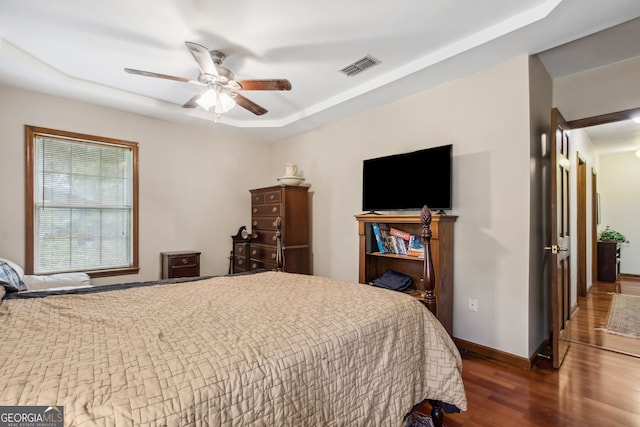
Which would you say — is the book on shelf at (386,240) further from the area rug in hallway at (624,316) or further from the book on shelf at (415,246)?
the area rug in hallway at (624,316)

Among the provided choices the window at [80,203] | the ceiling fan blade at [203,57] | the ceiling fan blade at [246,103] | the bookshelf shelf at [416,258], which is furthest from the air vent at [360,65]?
the window at [80,203]

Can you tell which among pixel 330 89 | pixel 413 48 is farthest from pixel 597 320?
pixel 330 89

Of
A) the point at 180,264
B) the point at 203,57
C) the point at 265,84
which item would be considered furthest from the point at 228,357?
the point at 180,264

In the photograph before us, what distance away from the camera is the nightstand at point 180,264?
3656 millimetres

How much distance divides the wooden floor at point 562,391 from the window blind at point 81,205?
3794 millimetres

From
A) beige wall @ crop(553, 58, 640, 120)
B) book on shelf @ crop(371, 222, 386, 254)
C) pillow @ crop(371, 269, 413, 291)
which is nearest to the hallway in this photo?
pillow @ crop(371, 269, 413, 291)

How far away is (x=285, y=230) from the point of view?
156 inches

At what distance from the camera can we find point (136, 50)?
2.44 meters

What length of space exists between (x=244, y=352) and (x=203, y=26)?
7.32ft

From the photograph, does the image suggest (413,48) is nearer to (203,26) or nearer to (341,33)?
(341,33)

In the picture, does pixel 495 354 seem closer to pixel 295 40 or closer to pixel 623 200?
pixel 295 40

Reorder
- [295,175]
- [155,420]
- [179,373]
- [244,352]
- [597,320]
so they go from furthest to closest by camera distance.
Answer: [295,175], [597,320], [244,352], [179,373], [155,420]

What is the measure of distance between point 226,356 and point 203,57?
191cm

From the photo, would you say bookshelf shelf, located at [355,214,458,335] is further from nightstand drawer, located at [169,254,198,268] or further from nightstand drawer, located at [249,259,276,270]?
nightstand drawer, located at [169,254,198,268]
